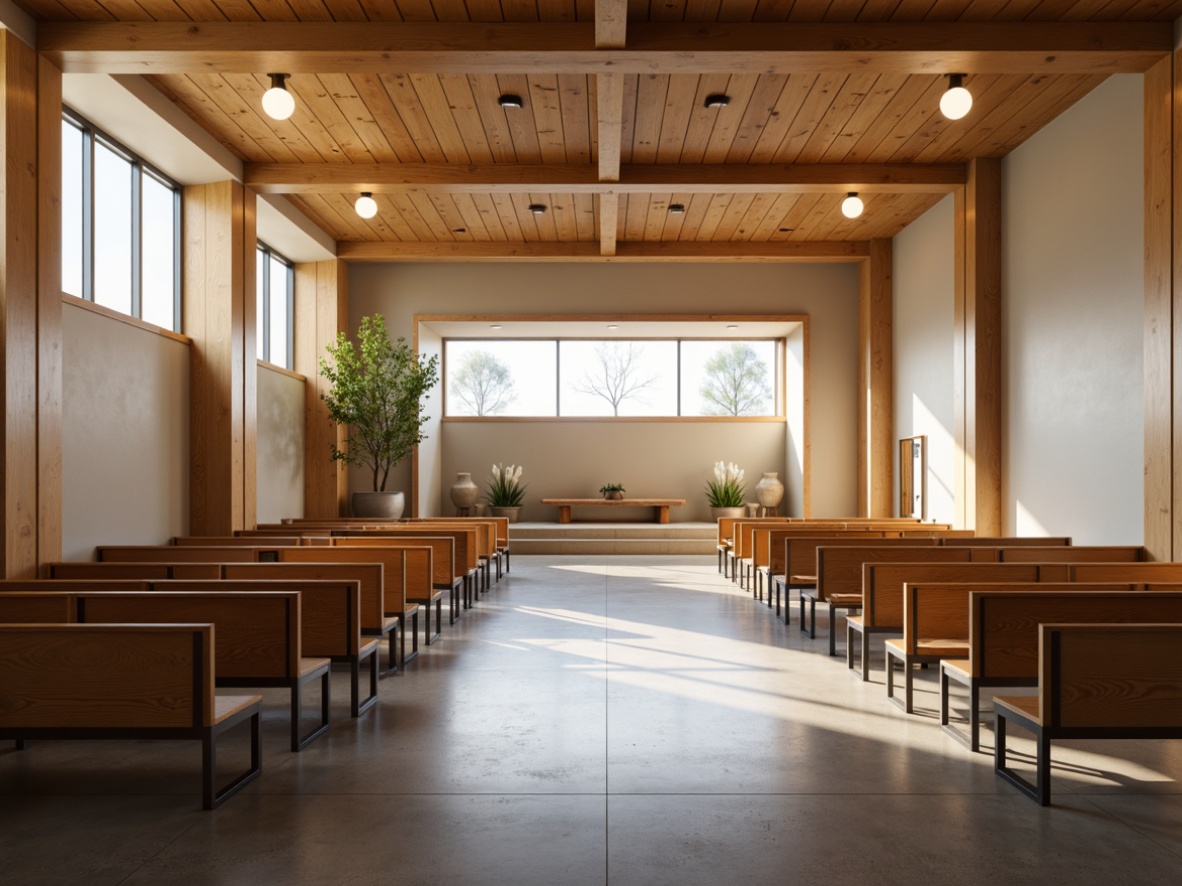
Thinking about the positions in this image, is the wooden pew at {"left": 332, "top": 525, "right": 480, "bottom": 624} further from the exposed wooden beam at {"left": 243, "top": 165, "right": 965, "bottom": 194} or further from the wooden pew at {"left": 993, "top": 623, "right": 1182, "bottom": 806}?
the wooden pew at {"left": 993, "top": 623, "right": 1182, "bottom": 806}

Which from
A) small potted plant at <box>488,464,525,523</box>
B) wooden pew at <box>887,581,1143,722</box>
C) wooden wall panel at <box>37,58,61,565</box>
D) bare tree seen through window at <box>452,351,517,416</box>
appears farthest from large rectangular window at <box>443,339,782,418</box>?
wooden pew at <box>887,581,1143,722</box>

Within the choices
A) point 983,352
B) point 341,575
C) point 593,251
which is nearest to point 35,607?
point 341,575

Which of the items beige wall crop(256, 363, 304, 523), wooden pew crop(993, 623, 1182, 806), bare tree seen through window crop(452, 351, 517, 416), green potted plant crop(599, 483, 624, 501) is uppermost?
bare tree seen through window crop(452, 351, 517, 416)

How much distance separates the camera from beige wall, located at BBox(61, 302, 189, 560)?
573 centimetres

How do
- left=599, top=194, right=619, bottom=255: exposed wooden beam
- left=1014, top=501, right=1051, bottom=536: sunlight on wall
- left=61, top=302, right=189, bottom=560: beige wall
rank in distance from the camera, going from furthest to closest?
left=599, top=194, right=619, bottom=255: exposed wooden beam
left=1014, top=501, right=1051, bottom=536: sunlight on wall
left=61, top=302, right=189, bottom=560: beige wall

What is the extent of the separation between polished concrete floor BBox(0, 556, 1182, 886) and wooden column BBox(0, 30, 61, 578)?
1.75 meters

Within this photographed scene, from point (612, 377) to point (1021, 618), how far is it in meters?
10.1

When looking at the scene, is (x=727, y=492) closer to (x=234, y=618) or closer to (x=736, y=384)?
(x=736, y=384)

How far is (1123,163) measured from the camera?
5.82 metres

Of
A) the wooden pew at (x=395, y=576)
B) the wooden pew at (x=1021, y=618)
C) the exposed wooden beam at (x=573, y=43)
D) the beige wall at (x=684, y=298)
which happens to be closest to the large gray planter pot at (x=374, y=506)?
the beige wall at (x=684, y=298)

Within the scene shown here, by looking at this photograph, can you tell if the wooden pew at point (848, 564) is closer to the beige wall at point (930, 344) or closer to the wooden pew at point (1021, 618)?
the wooden pew at point (1021, 618)

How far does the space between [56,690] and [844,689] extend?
3.18m

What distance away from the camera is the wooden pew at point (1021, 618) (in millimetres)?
3264

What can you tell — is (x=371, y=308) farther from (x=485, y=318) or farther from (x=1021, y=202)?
(x=1021, y=202)
